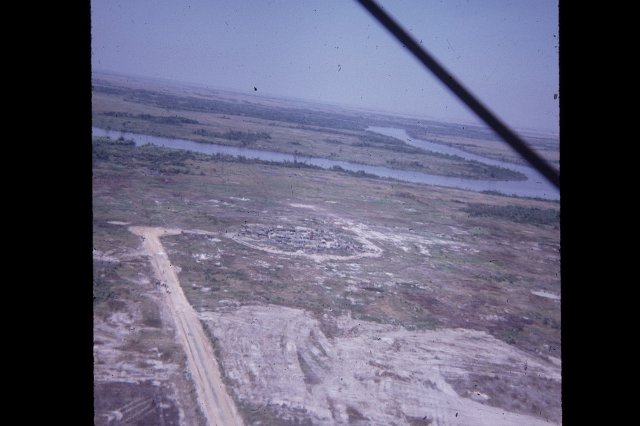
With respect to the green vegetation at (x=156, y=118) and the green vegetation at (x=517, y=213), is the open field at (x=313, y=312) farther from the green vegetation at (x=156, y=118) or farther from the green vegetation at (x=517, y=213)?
the green vegetation at (x=156, y=118)

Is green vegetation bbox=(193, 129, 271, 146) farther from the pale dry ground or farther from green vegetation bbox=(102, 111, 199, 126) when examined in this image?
the pale dry ground

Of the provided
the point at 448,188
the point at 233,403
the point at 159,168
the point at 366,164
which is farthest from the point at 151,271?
the point at 366,164

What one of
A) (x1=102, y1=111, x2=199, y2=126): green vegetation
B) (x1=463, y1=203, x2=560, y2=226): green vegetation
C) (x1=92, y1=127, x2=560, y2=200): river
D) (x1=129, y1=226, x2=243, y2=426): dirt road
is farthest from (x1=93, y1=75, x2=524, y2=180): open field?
(x1=129, y1=226, x2=243, y2=426): dirt road

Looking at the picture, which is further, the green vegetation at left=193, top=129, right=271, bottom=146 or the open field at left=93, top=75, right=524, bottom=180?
the green vegetation at left=193, top=129, right=271, bottom=146

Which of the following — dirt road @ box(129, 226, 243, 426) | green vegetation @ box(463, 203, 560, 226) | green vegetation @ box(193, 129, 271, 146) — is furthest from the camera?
green vegetation @ box(193, 129, 271, 146)

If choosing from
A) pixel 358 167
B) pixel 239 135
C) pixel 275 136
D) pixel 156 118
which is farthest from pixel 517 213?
pixel 156 118

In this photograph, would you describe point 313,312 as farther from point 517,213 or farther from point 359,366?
point 517,213
